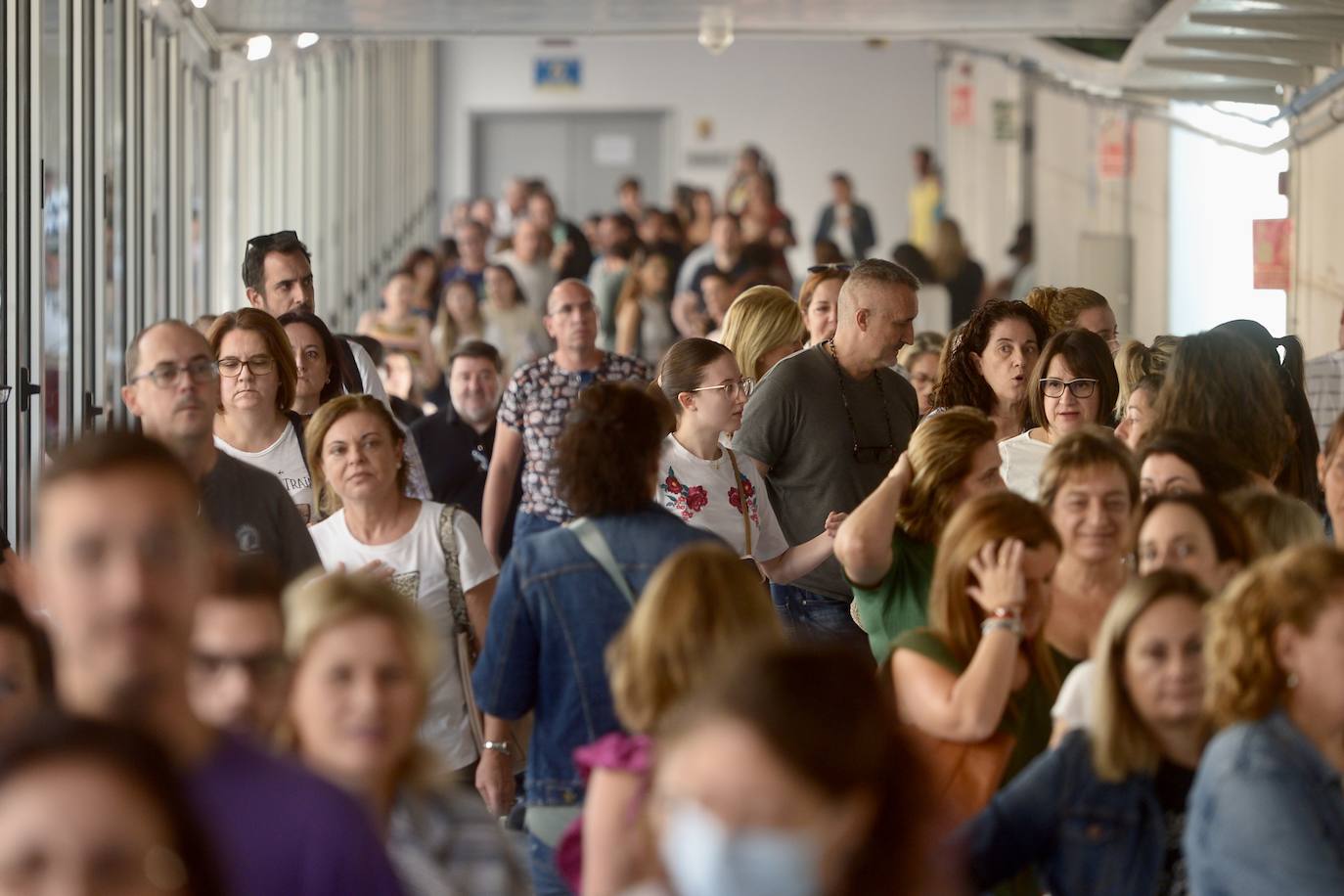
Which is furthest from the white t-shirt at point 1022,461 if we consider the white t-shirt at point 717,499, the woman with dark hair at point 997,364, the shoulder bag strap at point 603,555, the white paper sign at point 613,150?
the white paper sign at point 613,150

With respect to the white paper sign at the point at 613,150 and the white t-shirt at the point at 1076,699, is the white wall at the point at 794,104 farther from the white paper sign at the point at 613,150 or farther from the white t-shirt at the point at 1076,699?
the white t-shirt at the point at 1076,699

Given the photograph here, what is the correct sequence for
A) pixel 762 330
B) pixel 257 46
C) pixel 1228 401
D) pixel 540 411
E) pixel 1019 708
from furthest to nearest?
1. pixel 257 46
2. pixel 540 411
3. pixel 762 330
4. pixel 1228 401
5. pixel 1019 708

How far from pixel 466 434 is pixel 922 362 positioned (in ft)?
6.23

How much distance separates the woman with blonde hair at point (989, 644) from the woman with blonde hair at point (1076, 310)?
3105 millimetres

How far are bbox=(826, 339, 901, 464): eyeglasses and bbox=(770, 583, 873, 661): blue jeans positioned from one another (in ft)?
1.48

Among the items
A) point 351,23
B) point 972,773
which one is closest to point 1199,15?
point 351,23

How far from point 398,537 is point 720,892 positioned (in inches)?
125

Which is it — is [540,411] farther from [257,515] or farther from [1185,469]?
[1185,469]

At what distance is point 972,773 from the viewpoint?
3598mm

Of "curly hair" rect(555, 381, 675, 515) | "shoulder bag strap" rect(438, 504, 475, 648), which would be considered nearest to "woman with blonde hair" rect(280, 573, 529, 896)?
"curly hair" rect(555, 381, 675, 515)

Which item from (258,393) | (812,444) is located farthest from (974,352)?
(258,393)

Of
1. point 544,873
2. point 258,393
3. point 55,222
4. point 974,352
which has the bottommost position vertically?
point 544,873

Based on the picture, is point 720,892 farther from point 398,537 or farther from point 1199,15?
point 1199,15

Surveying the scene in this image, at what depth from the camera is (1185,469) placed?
4520mm
